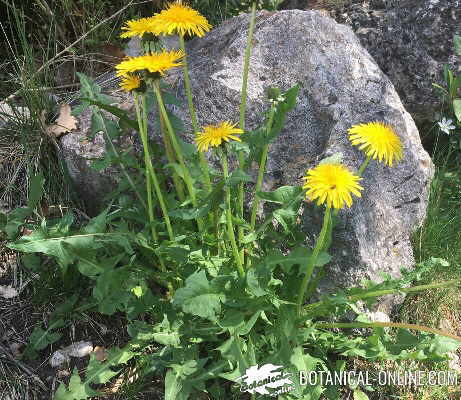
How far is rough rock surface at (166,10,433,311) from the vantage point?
2.28 meters

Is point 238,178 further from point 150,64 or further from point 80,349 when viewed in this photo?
point 80,349

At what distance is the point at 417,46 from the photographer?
320 centimetres

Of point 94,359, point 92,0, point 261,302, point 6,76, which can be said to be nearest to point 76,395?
point 94,359

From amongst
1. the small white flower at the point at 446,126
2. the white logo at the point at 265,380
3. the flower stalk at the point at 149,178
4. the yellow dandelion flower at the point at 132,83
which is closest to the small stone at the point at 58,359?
the flower stalk at the point at 149,178

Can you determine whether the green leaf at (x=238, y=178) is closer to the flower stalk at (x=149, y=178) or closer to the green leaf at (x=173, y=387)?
the flower stalk at (x=149, y=178)

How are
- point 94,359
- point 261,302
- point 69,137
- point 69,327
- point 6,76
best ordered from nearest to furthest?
point 261,302 < point 94,359 < point 69,327 < point 69,137 < point 6,76

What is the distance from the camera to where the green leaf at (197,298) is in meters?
1.81

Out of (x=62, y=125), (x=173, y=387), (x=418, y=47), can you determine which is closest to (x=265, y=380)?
(x=173, y=387)

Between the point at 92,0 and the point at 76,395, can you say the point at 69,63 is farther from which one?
the point at 76,395

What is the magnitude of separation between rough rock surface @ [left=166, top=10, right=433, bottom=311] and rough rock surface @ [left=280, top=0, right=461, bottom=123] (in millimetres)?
625

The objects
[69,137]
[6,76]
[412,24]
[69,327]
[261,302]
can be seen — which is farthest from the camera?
[6,76]

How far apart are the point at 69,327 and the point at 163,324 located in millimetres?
623

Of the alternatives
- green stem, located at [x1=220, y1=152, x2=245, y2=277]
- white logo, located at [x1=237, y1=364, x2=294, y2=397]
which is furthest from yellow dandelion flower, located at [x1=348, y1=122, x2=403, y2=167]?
white logo, located at [x1=237, y1=364, x2=294, y2=397]

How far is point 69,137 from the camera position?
9.05ft
